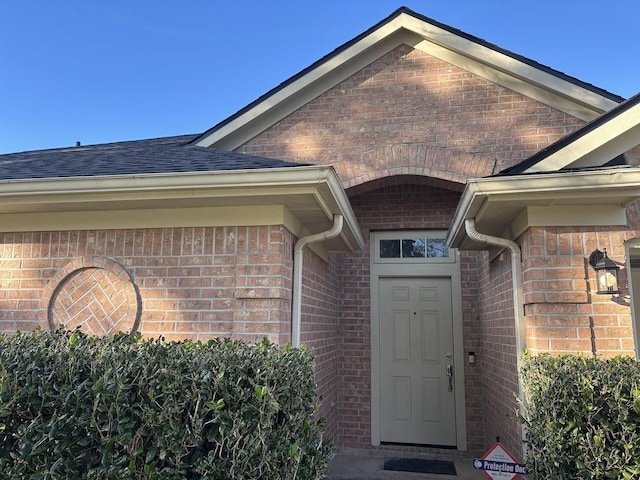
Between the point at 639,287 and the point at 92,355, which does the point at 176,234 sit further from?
the point at 639,287

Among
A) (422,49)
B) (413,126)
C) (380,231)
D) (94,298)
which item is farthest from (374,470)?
(422,49)

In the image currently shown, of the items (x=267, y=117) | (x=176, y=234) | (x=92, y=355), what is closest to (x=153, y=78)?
(x=267, y=117)

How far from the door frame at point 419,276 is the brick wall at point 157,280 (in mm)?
2956

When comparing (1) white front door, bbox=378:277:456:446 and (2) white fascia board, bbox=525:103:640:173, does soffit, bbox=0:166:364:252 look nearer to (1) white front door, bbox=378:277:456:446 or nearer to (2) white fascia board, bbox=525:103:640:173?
(2) white fascia board, bbox=525:103:640:173

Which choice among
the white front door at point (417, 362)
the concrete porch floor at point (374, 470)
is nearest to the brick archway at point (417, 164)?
the white front door at point (417, 362)

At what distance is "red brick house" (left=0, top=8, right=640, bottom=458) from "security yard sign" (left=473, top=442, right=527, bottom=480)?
0.42 m

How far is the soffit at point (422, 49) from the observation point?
5.23 metres

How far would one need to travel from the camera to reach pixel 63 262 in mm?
3689

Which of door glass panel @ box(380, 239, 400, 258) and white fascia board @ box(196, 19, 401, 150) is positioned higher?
white fascia board @ box(196, 19, 401, 150)

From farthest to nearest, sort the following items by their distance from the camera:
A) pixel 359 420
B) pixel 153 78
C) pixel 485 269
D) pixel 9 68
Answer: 1. pixel 9 68
2. pixel 153 78
3. pixel 359 420
4. pixel 485 269

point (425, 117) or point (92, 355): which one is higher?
point (425, 117)

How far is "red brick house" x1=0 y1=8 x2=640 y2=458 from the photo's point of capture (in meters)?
3.27

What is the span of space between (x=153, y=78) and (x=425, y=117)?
9.21 meters

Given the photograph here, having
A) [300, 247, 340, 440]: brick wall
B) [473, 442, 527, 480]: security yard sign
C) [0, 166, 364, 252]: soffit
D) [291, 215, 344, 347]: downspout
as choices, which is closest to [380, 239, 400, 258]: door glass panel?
[300, 247, 340, 440]: brick wall
